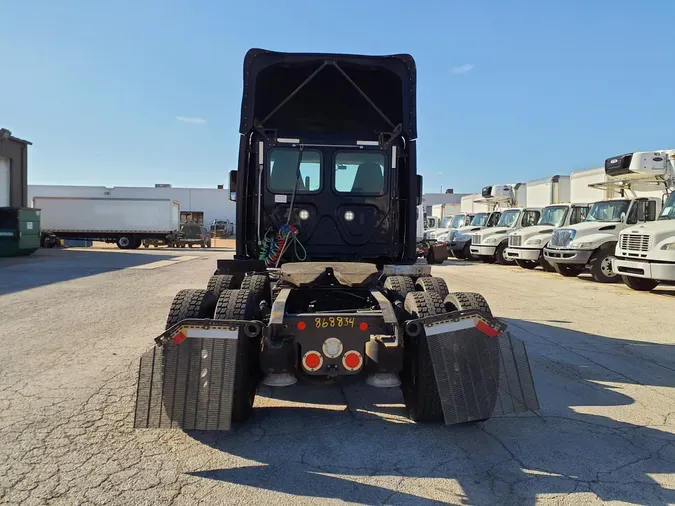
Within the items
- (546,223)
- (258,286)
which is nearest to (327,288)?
(258,286)

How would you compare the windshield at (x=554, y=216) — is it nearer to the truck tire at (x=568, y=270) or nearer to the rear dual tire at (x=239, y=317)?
the truck tire at (x=568, y=270)

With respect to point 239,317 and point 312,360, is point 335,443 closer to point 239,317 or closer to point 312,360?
point 312,360

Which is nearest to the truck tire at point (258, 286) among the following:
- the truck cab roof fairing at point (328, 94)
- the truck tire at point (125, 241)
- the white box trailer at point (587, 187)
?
the truck cab roof fairing at point (328, 94)

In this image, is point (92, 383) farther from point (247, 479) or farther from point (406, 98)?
point (406, 98)

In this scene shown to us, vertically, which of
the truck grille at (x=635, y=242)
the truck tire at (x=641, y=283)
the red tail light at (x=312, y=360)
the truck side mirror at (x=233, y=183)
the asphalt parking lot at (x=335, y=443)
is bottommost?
the asphalt parking lot at (x=335, y=443)

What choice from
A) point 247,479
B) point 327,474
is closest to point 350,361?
point 327,474

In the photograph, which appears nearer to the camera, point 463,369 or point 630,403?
point 463,369

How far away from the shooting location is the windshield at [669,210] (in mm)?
12562

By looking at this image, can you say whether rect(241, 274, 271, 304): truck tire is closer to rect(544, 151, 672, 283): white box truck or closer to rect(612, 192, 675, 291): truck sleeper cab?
rect(612, 192, 675, 291): truck sleeper cab

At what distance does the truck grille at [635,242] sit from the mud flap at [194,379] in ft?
37.3

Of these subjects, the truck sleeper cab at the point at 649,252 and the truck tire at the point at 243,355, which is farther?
the truck sleeper cab at the point at 649,252

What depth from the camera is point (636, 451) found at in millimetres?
3721

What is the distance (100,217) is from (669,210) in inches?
1298

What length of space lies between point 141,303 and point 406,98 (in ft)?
22.8
